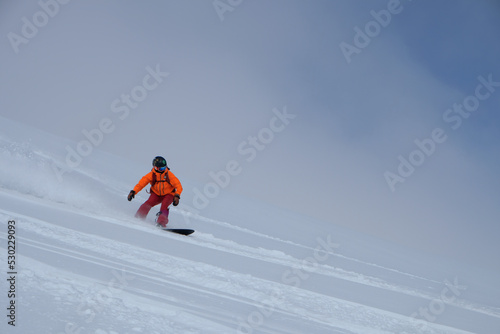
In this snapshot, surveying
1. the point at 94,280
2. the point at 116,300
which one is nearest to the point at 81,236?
the point at 94,280

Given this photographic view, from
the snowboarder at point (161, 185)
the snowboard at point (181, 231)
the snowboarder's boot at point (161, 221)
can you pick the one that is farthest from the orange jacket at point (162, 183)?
the snowboard at point (181, 231)

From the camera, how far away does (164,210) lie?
315 inches

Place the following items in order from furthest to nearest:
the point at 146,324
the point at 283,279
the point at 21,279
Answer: the point at 283,279
the point at 21,279
the point at 146,324

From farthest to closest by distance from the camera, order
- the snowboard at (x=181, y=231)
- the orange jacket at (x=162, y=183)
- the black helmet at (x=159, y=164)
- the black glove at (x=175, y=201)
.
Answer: the orange jacket at (x=162, y=183)
the black helmet at (x=159, y=164)
the black glove at (x=175, y=201)
the snowboard at (x=181, y=231)

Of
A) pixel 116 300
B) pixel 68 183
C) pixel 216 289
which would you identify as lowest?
pixel 116 300

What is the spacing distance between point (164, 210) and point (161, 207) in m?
0.24

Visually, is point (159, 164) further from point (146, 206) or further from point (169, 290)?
point (169, 290)

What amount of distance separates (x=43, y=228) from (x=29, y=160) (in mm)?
5529

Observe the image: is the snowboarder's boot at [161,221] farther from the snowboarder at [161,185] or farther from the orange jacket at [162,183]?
the orange jacket at [162,183]

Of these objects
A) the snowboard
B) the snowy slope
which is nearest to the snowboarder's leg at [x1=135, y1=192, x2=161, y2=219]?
the snowy slope

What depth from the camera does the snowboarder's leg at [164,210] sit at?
295 inches

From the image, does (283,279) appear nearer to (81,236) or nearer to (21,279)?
(81,236)

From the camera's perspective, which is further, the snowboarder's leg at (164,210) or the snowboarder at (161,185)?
the snowboarder at (161,185)

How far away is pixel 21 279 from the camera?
2.81 meters
